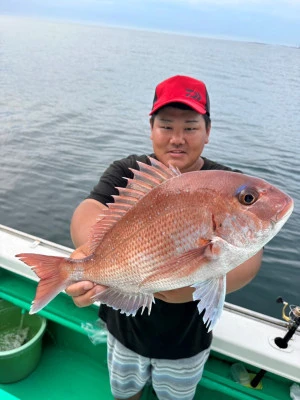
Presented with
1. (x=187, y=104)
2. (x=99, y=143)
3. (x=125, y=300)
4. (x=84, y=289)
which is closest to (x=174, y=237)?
(x=125, y=300)

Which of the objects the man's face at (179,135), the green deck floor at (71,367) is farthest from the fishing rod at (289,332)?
the man's face at (179,135)

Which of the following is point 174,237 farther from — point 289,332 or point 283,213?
point 289,332

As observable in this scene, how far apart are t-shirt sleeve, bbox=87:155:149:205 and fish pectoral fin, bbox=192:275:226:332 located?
889 mm

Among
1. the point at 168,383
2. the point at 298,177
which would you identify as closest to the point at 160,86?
the point at 168,383

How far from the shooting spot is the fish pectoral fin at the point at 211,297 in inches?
50.4

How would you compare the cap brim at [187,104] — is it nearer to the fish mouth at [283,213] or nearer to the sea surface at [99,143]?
the fish mouth at [283,213]

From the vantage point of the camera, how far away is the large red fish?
48.8 inches

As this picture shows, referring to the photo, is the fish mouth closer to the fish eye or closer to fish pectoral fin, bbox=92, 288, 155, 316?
the fish eye

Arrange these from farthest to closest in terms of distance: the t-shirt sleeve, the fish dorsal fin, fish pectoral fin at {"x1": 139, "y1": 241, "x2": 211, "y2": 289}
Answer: the t-shirt sleeve
the fish dorsal fin
fish pectoral fin at {"x1": 139, "y1": 241, "x2": 211, "y2": 289}

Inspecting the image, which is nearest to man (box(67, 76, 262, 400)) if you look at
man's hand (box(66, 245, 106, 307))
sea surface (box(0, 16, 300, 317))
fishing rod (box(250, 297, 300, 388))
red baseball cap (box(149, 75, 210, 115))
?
red baseball cap (box(149, 75, 210, 115))

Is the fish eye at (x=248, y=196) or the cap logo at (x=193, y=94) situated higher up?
the cap logo at (x=193, y=94)

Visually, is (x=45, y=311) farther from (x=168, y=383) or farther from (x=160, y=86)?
(x=160, y=86)

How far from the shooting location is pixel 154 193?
1.43 meters

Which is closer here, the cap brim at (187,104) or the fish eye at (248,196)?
the fish eye at (248,196)
